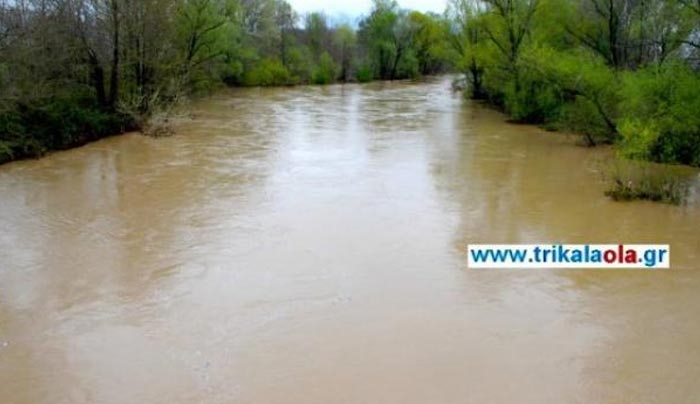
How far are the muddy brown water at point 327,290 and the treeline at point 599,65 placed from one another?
2028 millimetres

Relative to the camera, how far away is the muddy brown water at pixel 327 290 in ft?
20.8

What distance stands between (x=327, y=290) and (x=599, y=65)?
546 inches

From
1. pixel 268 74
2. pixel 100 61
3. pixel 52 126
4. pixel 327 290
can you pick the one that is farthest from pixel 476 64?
pixel 327 290

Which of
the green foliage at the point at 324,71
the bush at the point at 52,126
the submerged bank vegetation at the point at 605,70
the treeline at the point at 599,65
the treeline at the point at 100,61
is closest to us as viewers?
Result: the submerged bank vegetation at the point at 605,70

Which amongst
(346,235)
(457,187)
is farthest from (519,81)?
(346,235)

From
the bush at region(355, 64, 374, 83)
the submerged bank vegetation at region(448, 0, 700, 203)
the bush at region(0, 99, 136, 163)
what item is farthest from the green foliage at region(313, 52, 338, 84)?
the bush at region(0, 99, 136, 163)

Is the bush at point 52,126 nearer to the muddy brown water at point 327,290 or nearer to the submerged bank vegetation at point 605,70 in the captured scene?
the muddy brown water at point 327,290

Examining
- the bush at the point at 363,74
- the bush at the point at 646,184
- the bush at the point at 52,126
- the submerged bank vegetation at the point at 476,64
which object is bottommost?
the bush at the point at 646,184

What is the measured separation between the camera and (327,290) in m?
8.52

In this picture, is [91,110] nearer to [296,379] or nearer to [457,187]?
[457,187]

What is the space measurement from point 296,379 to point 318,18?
5061 cm

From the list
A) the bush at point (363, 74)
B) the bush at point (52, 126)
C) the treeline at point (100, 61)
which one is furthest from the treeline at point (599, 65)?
the bush at point (363, 74)

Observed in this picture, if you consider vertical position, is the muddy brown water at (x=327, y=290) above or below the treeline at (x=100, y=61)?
below

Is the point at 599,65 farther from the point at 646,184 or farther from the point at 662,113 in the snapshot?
the point at 646,184
